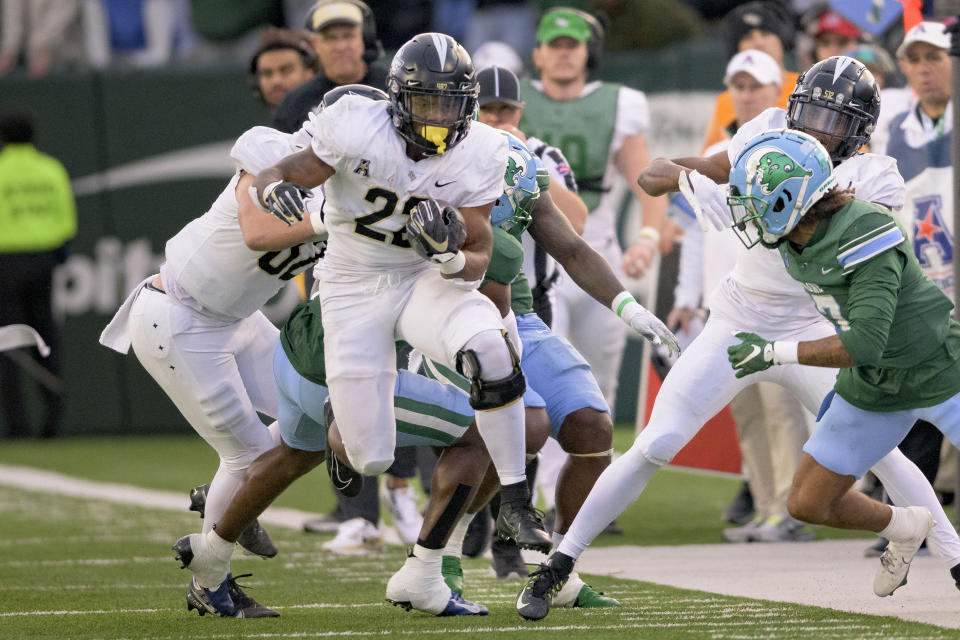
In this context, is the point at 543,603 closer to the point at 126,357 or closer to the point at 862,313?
the point at 862,313

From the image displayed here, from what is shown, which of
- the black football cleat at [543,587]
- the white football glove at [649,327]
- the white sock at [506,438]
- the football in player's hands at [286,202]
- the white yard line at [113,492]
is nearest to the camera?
the football in player's hands at [286,202]

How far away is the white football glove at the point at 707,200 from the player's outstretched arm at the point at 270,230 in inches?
44.8

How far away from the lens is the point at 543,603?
189 inches

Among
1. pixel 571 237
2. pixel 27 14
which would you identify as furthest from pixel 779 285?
pixel 27 14

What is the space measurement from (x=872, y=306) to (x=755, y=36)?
3801mm

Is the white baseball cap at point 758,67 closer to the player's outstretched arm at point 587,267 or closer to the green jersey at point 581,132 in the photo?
the green jersey at point 581,132

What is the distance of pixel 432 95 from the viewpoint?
464 cm

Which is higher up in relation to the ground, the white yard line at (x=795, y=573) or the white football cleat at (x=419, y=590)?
the white football cleat at (x=419, y=590)

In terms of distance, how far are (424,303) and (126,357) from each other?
22.2 ft

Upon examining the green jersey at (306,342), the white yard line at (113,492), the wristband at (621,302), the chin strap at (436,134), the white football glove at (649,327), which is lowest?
the white yard line at (113,492)

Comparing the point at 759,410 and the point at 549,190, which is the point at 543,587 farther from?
the point at 759,410

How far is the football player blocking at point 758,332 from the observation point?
4.89 m

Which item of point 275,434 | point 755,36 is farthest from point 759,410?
point 275,434

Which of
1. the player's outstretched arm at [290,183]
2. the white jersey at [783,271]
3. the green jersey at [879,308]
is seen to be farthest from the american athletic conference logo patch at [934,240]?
the player's outstretched arm at [290,183]
